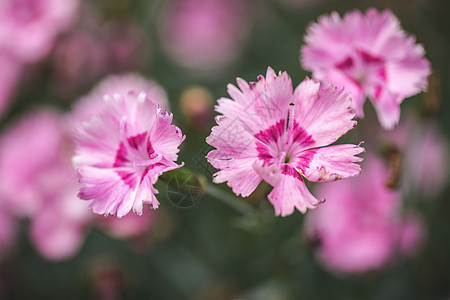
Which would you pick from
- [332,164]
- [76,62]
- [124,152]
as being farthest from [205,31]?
[332,164]

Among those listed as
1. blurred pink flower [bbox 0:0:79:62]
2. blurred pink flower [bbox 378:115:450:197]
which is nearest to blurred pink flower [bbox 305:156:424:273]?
blurred pink flower [bbox 378:115:450:197]

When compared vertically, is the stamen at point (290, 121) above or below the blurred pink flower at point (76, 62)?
above

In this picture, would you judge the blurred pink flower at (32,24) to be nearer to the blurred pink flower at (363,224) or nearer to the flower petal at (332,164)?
the blurred pink flower at (363,224)

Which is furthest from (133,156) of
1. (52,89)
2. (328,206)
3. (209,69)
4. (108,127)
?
(209,69)

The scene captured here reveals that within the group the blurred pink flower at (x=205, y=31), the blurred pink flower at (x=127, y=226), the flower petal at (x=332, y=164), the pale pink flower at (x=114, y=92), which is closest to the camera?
the flower petal at (x=332, y=164)

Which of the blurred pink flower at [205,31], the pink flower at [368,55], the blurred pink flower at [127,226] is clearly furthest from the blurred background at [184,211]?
the blurred pink flower at [205,31]

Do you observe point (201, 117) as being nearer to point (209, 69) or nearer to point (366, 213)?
point (366, 213)

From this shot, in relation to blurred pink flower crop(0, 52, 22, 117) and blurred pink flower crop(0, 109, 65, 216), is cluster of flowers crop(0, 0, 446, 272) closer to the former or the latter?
blurred pink flower crop(0, 109, 65, 216)
